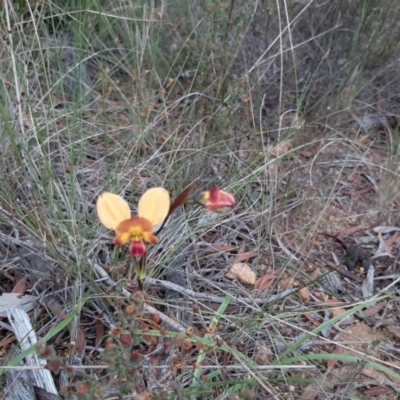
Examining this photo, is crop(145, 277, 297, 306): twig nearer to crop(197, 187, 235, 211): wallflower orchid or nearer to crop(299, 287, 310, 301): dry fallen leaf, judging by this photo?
crop(299, 287, 310, 301): dry fallen leaf

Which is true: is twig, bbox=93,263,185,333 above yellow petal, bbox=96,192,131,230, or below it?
below

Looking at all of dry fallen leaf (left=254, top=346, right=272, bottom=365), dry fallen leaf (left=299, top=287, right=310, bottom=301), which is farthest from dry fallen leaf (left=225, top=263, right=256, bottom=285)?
dry fallen leaf (left=254, top=346, right=272, bottom=365)

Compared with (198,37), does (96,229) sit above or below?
below

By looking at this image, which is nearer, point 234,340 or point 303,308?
point 234,340

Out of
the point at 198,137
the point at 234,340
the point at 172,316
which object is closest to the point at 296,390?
the point at 234,340

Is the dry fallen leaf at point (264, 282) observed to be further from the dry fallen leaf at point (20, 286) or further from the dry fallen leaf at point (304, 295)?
the dry fallen leaf at point (20, 286)

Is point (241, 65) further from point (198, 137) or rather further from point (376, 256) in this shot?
point (376, 256)

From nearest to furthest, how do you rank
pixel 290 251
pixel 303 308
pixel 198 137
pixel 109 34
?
pixel 303 308, pixel 290 251, pixel 198 137, pixel 109 34
